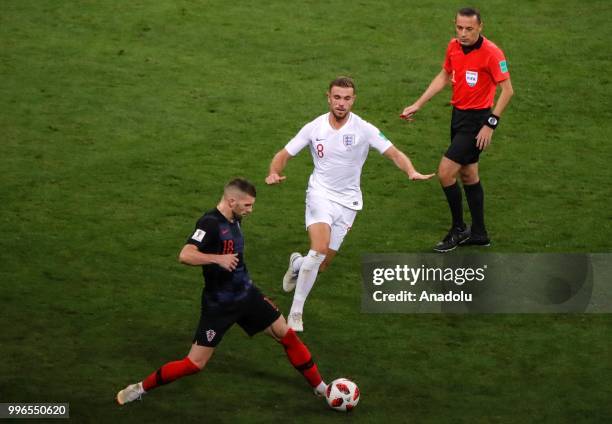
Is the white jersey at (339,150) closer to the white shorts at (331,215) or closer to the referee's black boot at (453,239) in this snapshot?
the white shorts at (331,215)

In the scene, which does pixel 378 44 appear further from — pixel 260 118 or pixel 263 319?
pixel 263 319

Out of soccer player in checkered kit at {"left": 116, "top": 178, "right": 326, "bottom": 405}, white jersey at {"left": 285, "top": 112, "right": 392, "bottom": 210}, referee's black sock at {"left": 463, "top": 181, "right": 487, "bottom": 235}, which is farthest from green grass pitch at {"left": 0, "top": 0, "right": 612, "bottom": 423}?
white jersey at {"left": 285, "top": 112, "right": 392, "bottom": 210}

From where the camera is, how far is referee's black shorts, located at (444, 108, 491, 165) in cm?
1380

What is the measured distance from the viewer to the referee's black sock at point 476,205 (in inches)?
553

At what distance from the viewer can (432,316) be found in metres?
12.6

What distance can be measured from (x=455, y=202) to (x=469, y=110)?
105 centimetres

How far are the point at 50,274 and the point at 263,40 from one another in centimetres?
759

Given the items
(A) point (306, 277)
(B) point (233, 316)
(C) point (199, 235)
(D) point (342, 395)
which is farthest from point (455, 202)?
(C) point (199, 235)

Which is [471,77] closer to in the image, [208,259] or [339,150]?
[339,150]

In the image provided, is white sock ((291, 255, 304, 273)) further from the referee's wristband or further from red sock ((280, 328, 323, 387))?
the referee's wristband

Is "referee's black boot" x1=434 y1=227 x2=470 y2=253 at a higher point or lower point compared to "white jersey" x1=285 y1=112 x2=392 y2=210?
lower

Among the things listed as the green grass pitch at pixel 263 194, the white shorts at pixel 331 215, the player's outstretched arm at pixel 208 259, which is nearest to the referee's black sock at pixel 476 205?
the green grass pitch at pixel 263 194

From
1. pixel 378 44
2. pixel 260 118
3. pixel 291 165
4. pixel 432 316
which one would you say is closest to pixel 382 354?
pixel 432 316

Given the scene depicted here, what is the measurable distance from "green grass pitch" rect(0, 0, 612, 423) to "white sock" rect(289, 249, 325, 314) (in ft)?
1.02
